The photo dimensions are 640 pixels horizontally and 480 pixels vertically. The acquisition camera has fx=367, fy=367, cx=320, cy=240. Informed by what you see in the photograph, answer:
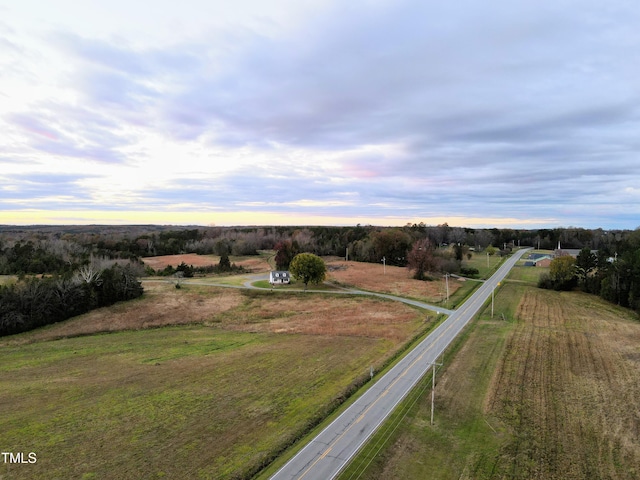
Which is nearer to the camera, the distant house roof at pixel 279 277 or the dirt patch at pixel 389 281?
the dirt patch at pixel 389 281

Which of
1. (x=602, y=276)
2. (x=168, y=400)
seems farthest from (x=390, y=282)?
(x=168, y=400)

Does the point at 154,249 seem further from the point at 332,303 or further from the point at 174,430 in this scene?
the point at 174,430

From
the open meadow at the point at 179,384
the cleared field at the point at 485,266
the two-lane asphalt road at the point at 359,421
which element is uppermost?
the cleared field at the point at 485,266

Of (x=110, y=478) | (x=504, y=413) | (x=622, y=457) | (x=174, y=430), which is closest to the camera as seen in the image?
(x=110, y=478)

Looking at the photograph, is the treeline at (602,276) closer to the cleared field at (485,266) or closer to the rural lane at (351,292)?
the cleared field at (485,266)

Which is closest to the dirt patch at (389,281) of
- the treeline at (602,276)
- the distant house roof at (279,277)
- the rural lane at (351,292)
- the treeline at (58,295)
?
the rural lane at (351,292)

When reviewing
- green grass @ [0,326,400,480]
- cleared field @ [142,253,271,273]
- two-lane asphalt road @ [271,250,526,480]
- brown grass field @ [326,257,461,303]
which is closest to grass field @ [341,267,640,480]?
two-lane asphalt road @ [271,250,526,480]

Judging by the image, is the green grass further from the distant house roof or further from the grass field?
the distant house roof

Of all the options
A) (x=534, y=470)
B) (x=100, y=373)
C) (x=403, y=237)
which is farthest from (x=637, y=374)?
(x=403, y=237)
